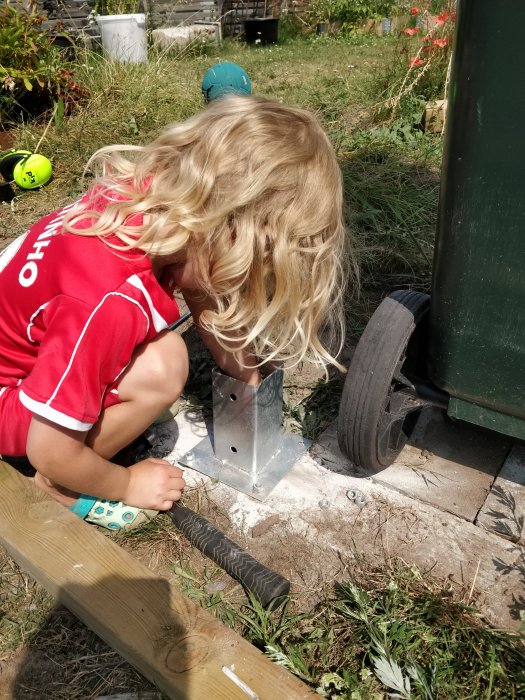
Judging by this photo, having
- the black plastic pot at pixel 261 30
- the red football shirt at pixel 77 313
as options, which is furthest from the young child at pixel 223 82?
the black plastic pot at pixel 261 30

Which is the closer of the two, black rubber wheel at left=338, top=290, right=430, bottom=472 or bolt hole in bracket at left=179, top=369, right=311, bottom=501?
black rubber wheel at left=338, top=290, right=430, bottom=472

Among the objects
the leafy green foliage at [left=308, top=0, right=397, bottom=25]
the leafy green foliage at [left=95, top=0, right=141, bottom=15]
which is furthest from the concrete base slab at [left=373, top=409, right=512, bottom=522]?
the leafy green foliage at [left=308, top=0, right=397, bottom=25]

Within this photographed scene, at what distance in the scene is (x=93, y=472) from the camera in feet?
5.19

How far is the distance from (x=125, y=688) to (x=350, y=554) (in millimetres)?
654

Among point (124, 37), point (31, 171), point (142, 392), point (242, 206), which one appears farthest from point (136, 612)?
point (124, 37)

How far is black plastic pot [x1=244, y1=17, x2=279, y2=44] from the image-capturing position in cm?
1195

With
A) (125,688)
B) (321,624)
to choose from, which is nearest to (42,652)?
(125,688)

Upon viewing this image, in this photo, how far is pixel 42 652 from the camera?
4.81 ft

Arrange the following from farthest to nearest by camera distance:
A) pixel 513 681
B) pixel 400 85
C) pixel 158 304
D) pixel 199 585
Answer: pixel 400 85, pixel 199 585, pixel 158 304, pixel 513 681

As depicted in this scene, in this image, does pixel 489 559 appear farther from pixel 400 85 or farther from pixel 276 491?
pixel 400 85

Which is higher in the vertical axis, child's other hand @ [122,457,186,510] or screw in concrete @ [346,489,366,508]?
child's other hand @ [122,457,186,510]

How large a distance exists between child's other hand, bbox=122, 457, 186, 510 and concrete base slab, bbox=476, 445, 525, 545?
0.89 meters

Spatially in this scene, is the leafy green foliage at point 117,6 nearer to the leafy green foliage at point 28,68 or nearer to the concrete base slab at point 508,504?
the leafy green foliage at point 28,68

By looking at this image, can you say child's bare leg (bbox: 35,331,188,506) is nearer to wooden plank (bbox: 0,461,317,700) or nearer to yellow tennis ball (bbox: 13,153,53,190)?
wooden plank (bbox: 0,461,317,700)
